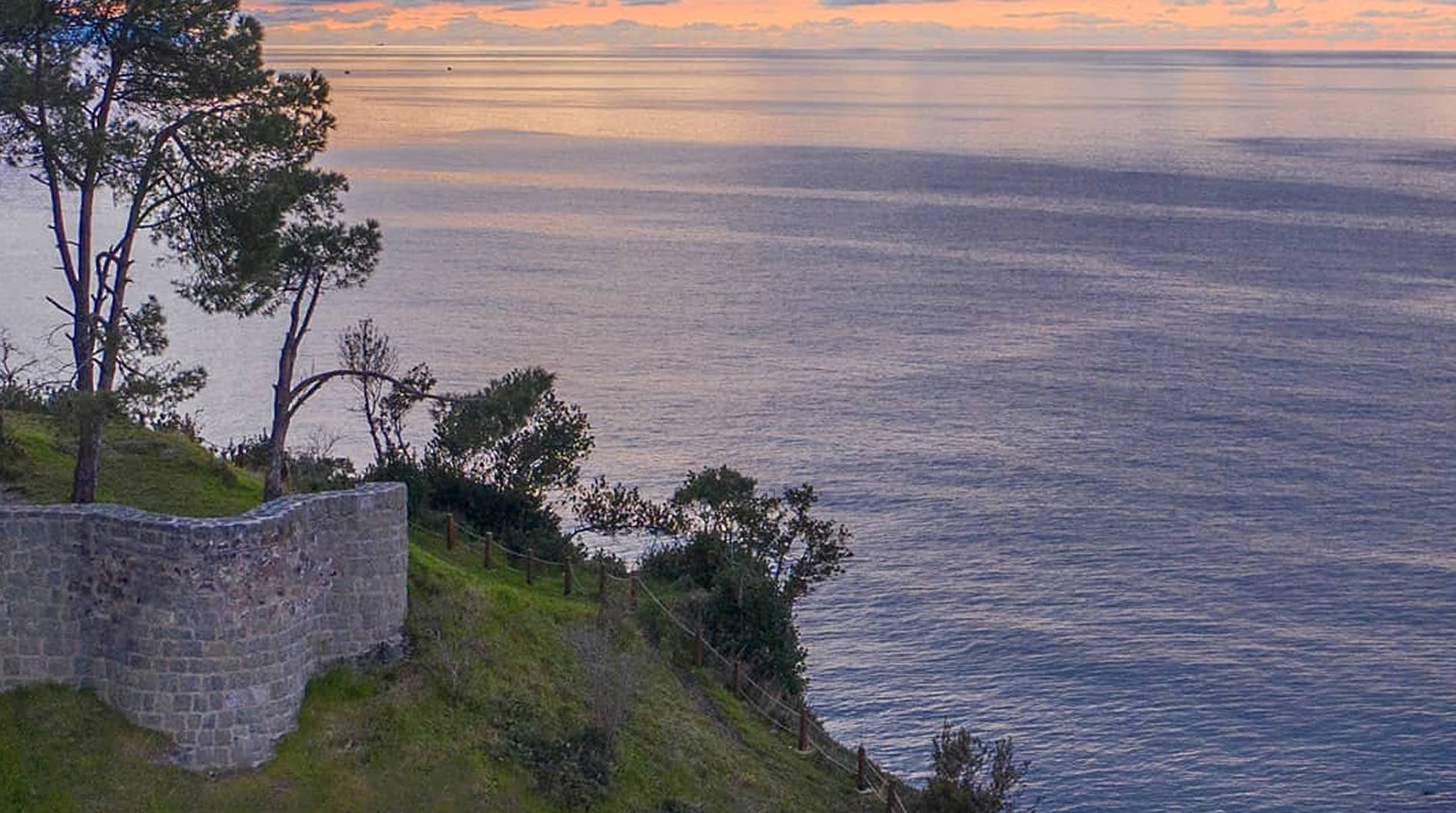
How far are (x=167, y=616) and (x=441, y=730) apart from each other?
6388 millimetres

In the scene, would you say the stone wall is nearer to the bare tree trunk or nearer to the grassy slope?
the grassy slope

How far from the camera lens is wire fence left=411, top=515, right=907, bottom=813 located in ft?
147

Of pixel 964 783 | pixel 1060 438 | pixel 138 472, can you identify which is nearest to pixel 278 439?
pixel 138 472

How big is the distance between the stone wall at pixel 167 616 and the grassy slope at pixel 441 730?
549 mm

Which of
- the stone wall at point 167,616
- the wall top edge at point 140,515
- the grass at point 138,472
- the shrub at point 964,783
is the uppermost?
the grass at point 138,472

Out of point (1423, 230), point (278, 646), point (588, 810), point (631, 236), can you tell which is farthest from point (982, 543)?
point (1423, 230)

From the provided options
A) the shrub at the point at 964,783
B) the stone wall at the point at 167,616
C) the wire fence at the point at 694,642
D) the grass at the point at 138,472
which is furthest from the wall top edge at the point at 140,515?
the shrub at the point at 964,783

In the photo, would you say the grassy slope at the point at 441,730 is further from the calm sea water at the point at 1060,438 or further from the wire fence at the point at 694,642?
the calm sea water at the point at 1060,438

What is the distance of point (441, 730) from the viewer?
3198cm

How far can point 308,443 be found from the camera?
262 feet

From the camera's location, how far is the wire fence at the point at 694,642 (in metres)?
44.8

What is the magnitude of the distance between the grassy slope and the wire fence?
75 centimetres

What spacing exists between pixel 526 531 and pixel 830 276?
3522 inches

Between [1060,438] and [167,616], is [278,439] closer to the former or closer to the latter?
[167,616]
